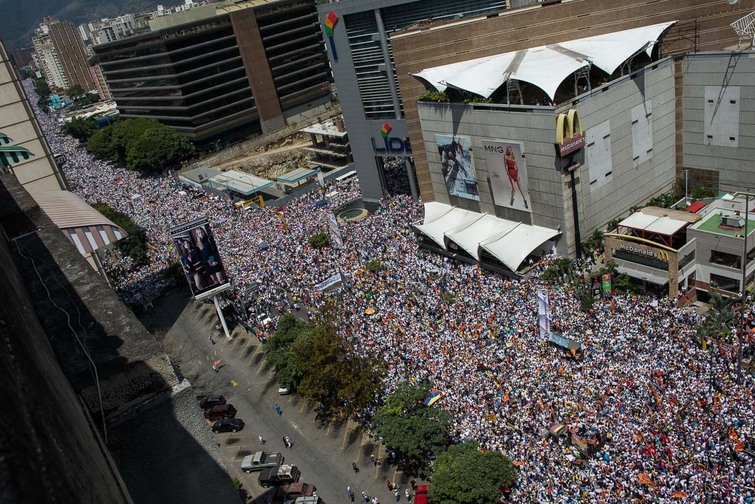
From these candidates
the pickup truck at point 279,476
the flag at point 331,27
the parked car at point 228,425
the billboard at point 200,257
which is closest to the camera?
the pickup truck at point 279,476

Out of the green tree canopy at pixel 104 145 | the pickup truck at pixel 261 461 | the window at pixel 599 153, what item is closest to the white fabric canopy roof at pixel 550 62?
the window at pixel 599 153

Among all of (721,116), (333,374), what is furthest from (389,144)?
(333,374)

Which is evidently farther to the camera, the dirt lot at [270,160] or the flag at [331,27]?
the dirt lot at [270,160]

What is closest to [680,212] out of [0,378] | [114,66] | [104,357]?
[104,357]

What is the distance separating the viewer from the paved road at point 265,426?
82.4 ft

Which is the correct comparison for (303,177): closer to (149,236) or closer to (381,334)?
(149,236)

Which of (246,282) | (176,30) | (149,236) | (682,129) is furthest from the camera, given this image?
(176,30)

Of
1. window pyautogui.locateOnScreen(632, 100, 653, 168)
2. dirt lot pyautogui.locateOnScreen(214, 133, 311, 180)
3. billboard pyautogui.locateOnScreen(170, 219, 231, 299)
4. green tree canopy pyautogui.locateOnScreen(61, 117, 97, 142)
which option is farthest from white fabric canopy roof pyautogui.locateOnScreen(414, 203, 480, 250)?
green tree canopy pyautogui.locateOnScreen(61, 117, 97, 142)

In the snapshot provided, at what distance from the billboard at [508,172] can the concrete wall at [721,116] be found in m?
11.4

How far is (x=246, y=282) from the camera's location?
136 feet

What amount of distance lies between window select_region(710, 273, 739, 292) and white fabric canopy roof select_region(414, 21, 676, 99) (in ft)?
39.3

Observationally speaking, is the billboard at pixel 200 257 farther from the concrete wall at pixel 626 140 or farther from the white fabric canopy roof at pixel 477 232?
the concrete wall at pixel 626 140

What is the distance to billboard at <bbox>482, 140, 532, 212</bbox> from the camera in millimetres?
34094

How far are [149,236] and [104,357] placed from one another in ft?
171
